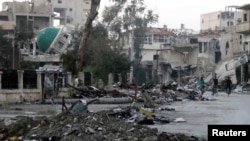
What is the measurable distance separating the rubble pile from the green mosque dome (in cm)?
4898

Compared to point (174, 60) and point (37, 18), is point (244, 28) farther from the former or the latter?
point (37, 18)

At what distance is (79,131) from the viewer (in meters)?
13.6

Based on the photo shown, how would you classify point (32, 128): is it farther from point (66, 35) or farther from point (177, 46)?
point (177, 46)

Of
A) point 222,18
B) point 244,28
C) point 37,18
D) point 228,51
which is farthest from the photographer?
point 222,18

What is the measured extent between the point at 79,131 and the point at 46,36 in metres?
51.8

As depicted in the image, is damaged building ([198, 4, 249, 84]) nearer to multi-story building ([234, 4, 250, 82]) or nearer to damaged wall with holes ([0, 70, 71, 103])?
multi-story building ([234, 4, 250, 82])

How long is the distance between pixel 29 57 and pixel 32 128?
184ft

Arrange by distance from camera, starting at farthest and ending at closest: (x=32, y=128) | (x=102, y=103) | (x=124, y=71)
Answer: (x=124, y=71) → (x=102, y=103) → (x=32, y=128)

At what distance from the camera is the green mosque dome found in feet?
212

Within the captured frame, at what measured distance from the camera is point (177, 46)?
86500 mm

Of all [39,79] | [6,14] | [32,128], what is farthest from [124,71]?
[32,128]

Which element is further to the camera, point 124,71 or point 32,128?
point 124,71

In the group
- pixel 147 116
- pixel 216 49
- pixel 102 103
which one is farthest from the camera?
pixel 216 49

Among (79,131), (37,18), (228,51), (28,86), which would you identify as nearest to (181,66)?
(228,51)
